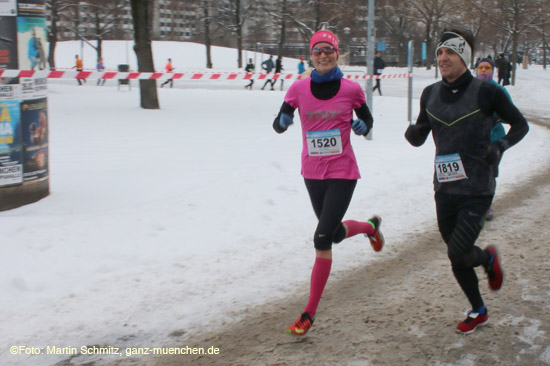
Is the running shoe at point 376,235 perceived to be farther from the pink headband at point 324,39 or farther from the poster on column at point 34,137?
the poster on column at point 34,137

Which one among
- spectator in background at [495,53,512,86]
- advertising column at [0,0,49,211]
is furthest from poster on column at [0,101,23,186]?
spectator in background at [495,53,512,86]

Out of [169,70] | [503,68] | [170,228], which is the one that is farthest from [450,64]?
[169,70]

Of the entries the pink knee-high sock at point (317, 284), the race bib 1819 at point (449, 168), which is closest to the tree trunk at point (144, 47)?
the pink knee-high sock at point (317, 284)

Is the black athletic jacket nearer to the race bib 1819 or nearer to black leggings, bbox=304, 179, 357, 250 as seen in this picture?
the race bib 1819

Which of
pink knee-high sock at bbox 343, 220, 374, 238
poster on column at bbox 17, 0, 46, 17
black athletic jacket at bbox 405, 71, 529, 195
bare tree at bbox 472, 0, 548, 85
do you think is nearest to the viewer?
black athletic jacket at bbox 405, 71, 529, 195

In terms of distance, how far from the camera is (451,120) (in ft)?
12.7

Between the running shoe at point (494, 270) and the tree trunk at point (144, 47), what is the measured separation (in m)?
15.4

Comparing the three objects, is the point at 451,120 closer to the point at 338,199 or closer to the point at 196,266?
the point at 338,199

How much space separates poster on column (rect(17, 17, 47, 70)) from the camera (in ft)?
22.5

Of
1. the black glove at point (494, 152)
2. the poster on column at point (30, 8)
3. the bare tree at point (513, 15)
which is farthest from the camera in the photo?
the bare tree at point (513, 15)

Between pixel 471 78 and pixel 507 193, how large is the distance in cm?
519

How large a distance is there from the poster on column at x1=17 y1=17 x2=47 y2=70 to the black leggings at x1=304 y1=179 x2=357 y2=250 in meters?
4.12

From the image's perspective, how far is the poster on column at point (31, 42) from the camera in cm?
686

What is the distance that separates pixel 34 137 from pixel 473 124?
5135 mm
